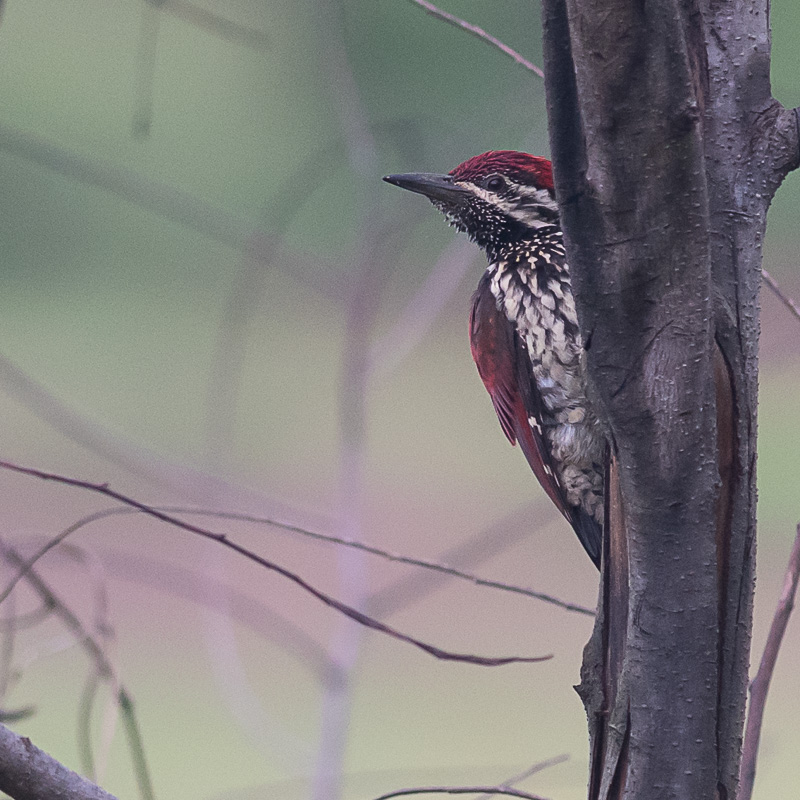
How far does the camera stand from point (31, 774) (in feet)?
1.77

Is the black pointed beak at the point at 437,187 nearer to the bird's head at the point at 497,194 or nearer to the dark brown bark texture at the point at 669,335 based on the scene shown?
the bird's head at the point at 497,194

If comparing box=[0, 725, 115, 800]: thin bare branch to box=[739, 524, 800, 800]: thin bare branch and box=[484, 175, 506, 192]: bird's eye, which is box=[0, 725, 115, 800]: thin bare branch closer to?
box=[739, 524, 800, 800]: thin bare branch

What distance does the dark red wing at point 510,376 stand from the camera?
4.00ft

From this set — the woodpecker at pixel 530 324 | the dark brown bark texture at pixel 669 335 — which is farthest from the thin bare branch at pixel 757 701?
the woodpecker at pixel 530 324

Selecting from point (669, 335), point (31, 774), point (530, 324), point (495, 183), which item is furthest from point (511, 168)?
point (31, 774)

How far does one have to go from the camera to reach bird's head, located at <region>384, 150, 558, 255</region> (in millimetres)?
1327

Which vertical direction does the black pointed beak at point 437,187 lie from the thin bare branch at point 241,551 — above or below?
above

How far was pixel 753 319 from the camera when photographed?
628 mm

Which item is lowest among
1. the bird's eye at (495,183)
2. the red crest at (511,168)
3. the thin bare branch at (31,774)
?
the thin bare branch at (31,774)

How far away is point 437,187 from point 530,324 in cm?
28

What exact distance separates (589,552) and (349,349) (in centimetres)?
52

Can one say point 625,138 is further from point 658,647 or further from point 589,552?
point 589,552

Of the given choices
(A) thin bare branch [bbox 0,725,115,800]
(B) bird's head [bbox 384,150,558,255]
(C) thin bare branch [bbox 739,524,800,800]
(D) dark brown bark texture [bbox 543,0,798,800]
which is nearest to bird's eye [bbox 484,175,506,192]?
(B) bird's head [bbox 384,150,558,255]

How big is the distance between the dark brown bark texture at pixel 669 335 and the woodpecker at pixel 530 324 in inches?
18.9
